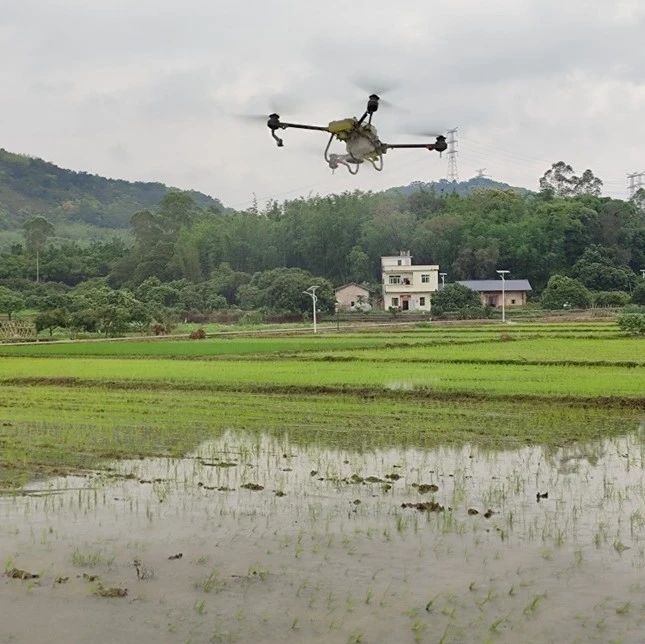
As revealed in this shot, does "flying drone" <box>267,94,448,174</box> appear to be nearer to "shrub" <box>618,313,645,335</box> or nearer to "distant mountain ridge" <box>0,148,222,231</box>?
"shrub" <box>618,313,645,335</box>

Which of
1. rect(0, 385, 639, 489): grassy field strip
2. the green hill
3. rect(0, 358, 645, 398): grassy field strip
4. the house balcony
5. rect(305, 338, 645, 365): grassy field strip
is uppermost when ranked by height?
the green hill

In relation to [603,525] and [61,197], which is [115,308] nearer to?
[603,525]

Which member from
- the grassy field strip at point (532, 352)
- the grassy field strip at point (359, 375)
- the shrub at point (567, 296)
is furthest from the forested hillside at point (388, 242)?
the grassy field strip at point (359, 375)

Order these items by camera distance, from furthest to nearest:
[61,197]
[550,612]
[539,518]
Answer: [61,197] < [539,518] < [550,612]

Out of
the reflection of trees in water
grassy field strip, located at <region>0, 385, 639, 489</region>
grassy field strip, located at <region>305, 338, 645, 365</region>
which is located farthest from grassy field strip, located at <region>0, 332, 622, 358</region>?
the reflection of trees in water

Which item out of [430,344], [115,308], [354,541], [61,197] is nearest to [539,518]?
[354,541]
